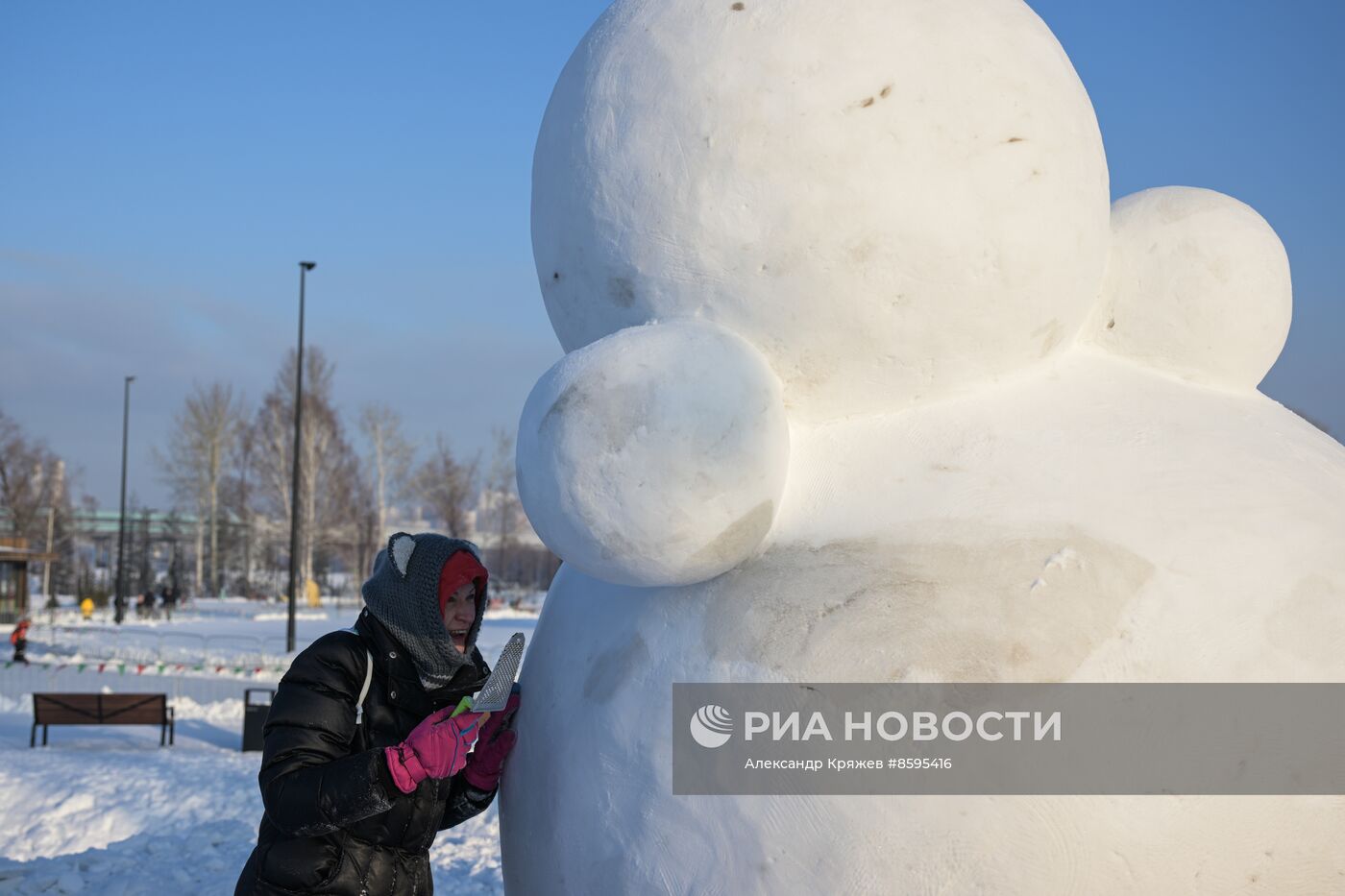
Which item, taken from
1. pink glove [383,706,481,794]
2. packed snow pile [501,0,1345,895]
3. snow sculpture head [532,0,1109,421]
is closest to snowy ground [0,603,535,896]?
pink glove [383,706,481,794]

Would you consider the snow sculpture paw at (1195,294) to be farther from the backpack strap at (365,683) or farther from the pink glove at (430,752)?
the backpack strap at (365,683)

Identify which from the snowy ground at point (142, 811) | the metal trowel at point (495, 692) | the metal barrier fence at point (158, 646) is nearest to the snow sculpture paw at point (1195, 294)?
the metal trowel at point (495, 692)

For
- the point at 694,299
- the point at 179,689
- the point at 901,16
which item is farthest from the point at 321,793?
the point at 179,689

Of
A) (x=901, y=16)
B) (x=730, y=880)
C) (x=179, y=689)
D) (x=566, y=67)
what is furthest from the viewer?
(x=179, y=689)

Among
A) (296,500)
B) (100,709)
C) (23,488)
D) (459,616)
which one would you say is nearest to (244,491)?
(23,488)

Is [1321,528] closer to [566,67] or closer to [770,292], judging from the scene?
[770,292]

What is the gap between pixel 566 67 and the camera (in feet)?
10.2

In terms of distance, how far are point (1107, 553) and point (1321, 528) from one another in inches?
21.1

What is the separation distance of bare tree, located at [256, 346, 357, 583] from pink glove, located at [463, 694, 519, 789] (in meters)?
40.6

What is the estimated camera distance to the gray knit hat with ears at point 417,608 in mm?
3148

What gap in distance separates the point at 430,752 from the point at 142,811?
6923 mm

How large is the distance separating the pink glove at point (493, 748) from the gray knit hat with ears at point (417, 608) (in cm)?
20
